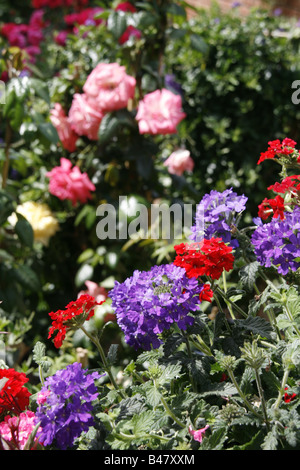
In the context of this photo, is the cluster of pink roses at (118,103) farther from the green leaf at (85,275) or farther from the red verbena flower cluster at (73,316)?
the red verbena flower cluster at (73,316)

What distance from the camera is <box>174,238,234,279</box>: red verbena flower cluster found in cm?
87

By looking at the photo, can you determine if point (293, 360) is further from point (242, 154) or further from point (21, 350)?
point (242, 154)

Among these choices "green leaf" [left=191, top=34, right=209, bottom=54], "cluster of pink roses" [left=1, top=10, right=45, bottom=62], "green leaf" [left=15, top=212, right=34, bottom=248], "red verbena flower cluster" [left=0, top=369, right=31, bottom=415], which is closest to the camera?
"red verbena flower cluster" [left=0, top=369, right=31, bottom=415]

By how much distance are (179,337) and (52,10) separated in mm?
3715

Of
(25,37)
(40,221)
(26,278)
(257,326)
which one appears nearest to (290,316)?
(257,326)

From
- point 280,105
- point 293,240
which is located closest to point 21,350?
point 293,240

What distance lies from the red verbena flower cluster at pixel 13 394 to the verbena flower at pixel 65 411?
0.09 metres

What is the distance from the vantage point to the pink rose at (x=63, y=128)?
6.69ft

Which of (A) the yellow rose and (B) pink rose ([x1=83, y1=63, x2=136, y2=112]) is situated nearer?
(B) pink rose ([x1=83, y1=63, x2=136, y2=112])

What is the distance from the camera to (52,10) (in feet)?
13.2

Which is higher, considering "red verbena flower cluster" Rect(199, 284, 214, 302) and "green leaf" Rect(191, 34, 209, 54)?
"green leaf" Rect(191, 34, 209, 54)

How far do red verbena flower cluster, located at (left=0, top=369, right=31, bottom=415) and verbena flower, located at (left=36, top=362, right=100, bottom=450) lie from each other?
3.7 inches

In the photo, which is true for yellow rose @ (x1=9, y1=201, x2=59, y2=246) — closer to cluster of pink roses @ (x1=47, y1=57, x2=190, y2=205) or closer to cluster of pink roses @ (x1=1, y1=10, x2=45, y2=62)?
cluster of pink roses @ (x1=47, y1=57, x2=190, y2=205)

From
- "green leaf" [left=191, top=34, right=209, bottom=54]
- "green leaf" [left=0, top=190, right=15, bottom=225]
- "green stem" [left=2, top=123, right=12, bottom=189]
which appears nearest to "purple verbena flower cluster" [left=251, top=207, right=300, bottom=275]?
"green leaf" [left=0, top=190, right=15, bottom=225]
